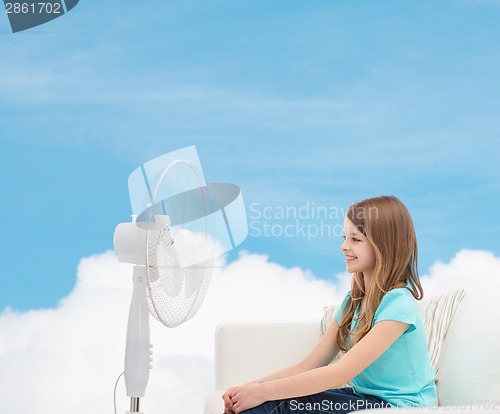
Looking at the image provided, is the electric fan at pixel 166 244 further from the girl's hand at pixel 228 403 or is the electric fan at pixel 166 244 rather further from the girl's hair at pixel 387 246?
the girl's hair at pixel 387 246

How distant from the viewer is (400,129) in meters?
4.05

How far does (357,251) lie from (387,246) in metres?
0.09

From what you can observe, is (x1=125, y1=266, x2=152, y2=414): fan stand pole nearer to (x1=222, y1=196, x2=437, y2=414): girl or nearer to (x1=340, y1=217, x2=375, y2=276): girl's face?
(x1=222, y1=196, x2=437, y2=414): girl

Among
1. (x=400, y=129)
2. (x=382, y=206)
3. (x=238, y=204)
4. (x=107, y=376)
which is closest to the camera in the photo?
(x=382, y=206)

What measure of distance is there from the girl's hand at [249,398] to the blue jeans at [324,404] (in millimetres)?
45

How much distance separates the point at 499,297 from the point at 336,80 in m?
2.51

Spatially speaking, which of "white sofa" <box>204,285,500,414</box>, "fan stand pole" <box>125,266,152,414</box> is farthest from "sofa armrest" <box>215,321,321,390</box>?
"fan stand pole" <box>125,266,152,414</box>

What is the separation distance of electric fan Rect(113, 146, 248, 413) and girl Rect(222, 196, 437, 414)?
38cm

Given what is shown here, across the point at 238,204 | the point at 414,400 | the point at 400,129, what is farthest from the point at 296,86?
the point at 414,400

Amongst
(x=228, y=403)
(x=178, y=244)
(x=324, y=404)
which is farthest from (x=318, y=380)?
(x=178, y=244)

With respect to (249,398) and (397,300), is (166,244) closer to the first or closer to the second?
(249,398)

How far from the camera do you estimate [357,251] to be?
1.86 metres

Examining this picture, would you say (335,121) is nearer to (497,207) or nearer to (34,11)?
(497,207)

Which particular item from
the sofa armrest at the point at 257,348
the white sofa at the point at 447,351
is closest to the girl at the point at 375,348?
the white sofa at the point at 447,351
